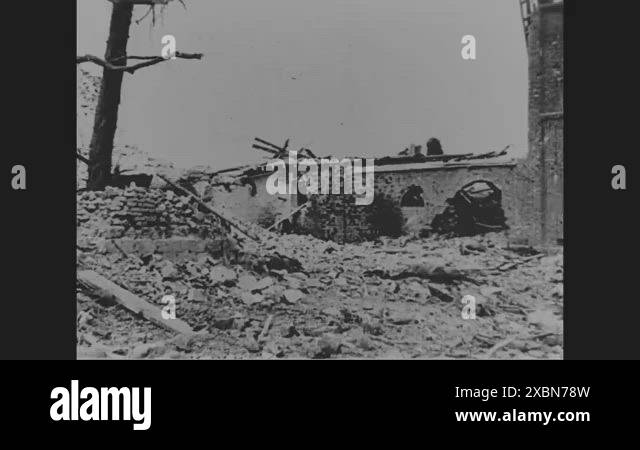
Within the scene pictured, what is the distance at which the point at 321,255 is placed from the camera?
4.64m

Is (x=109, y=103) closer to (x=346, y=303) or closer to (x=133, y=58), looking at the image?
(x=133, y=58)

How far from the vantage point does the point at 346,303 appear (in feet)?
14.8

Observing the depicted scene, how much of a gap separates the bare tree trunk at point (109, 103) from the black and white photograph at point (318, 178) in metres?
0.01

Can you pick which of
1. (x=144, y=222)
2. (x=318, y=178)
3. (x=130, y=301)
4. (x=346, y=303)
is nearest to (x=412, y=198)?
(x=318, y=178)

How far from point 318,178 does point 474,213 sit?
4.71 ft

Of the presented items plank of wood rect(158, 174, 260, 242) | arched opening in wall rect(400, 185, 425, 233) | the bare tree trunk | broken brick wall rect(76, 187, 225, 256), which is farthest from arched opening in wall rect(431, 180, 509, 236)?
the bare tree trunk

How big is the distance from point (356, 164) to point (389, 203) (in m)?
0.47

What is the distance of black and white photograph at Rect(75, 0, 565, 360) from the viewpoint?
14.6 feet

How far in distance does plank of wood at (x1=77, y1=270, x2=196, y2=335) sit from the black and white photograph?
0.06 feet

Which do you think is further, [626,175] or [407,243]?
[407,243]

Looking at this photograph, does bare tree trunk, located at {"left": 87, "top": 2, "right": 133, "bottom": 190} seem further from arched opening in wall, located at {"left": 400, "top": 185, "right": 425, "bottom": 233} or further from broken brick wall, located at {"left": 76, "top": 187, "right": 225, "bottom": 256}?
arched opening in wall, located at {"left": 400, "top": 185, "right": 425, "bottom": 233}

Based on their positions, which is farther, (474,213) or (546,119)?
(474,213)
